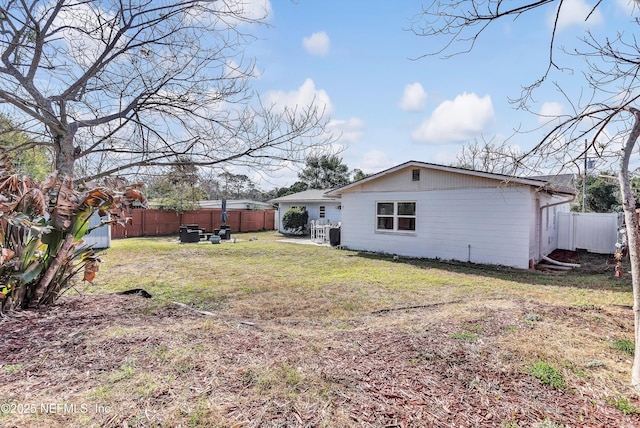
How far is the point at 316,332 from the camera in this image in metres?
3.94

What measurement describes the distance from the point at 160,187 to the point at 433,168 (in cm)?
834

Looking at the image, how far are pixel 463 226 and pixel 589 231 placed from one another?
6476 mm

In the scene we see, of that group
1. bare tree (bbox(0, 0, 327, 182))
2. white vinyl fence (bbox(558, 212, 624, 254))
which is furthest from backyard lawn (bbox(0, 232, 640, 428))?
white vinyl fence (bbox(558, 212, 624, 254))

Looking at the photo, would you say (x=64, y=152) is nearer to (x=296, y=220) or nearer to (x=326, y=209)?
(x=296, y=220)

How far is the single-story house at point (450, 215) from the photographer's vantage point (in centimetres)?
953

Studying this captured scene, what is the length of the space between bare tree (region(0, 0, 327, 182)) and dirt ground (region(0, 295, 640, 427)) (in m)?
2.39

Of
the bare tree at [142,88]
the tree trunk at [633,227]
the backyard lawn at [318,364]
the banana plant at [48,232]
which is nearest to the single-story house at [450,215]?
the backyard lawn at [318,364]

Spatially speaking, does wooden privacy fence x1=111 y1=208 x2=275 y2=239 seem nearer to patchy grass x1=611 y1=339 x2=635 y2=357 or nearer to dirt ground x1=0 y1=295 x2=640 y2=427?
dirt ground x1=0 y1=295 x2=640 y2=427

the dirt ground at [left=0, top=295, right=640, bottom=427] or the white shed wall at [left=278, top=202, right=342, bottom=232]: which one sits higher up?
the white shed wall at [left=278, top=202, right=342, bottom=232]

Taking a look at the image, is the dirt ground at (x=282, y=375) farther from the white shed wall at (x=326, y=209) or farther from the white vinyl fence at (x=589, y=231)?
the white shed wall at (x=326, y=209)

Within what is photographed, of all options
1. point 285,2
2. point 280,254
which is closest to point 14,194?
point 285,2

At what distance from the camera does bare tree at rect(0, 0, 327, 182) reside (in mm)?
4117

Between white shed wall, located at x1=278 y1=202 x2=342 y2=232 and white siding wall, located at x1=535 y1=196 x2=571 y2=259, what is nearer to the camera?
white siding wall, located at x1=535 y1=196 x2=571 y2=259

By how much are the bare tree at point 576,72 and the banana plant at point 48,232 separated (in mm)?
3925
